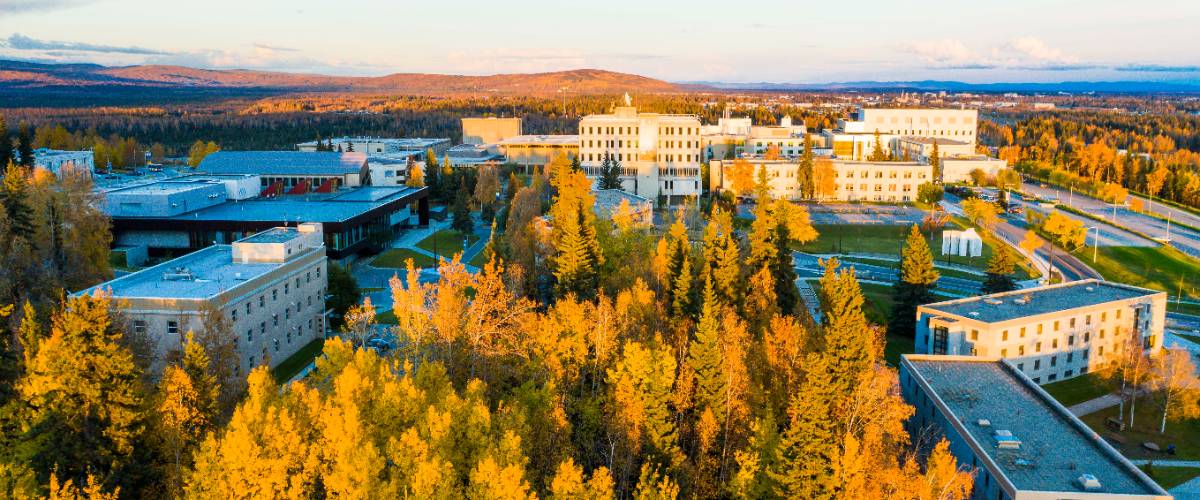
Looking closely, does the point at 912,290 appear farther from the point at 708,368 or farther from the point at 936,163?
the point at 936,163

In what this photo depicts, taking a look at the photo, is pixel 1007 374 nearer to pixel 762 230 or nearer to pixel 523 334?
pixel 762 230

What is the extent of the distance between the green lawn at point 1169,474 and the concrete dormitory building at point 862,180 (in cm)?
7973

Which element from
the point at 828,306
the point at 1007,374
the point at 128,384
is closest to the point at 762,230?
the point at 828,306

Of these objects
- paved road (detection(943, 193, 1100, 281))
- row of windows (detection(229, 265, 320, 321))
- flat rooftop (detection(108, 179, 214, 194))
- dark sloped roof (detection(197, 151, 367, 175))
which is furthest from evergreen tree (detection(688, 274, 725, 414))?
dark sloped roof (detection(197, 151, 367, 175))

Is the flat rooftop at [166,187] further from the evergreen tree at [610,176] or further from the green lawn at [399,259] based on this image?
the evergreen tree at [610,176]

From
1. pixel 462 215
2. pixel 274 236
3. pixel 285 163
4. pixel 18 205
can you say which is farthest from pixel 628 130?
pixel 18 205

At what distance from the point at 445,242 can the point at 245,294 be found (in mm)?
38240

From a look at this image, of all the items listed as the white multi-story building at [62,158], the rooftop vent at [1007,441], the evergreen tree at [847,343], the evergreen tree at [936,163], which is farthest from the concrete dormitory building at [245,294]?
the evergreen tree at [936,163]

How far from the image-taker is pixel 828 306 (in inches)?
1825

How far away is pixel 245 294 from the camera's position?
44656 millimetres

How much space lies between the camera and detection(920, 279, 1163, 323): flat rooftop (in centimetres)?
4956

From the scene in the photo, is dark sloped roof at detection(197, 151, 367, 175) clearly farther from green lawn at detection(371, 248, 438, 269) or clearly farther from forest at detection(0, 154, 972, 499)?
forest at detection(0, 154, 972, 499)

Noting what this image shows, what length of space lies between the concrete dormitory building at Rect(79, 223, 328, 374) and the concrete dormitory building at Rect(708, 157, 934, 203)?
7372 cm

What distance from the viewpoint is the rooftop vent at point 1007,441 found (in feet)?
111
